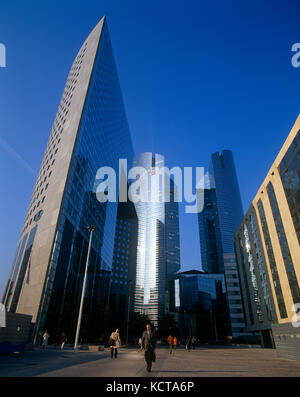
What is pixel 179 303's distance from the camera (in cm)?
12656

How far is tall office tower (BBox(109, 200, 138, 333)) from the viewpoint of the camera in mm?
99750

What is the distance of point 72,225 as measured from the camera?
4262 centimetres

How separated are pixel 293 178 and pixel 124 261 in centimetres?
10269

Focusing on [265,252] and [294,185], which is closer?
[294,185]

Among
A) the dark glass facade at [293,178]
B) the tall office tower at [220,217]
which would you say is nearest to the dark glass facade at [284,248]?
the dark glass facade at [293,178]

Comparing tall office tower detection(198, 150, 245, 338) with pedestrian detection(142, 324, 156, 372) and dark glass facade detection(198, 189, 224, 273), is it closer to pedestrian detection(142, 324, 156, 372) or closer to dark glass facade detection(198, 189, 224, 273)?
dark glass facade detection(198, 189, 224, 273)

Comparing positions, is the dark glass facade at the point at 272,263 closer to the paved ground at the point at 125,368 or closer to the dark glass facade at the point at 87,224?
the paved ground at the point at 125,368

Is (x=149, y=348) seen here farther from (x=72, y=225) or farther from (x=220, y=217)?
(x=220, y=217)

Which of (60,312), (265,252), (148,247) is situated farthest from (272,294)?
(148,247)

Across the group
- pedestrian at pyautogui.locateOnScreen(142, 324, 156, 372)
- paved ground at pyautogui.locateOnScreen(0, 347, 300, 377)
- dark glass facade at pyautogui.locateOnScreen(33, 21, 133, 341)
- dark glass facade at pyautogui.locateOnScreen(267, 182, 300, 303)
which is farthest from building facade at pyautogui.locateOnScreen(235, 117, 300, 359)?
dark glass facade at pyautogui.locateOnScreen(33, 21, 133, 341)

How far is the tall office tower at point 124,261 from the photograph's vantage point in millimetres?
99750

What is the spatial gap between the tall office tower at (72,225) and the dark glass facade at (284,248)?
34809mm
